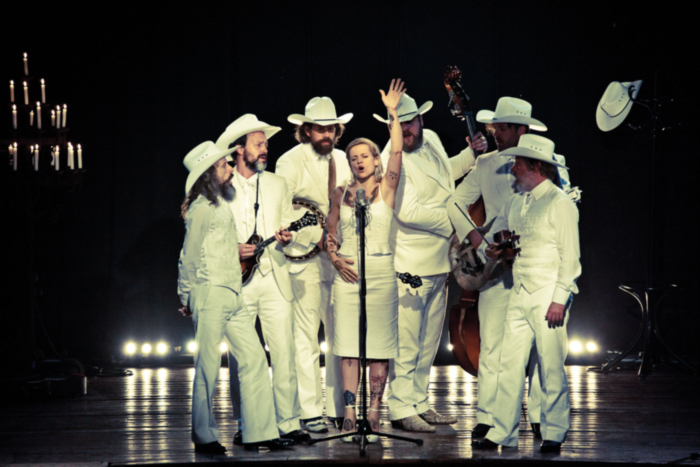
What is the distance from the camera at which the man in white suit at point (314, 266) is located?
15.8 feet

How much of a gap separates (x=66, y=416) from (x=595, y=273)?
498 centimetres

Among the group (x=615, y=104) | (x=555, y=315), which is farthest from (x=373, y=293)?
(x=615, y=104)

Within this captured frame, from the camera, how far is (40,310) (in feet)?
23.5

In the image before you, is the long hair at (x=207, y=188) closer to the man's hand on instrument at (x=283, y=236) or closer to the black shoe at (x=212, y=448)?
the man's hand on instrument at (x=283, y=236)

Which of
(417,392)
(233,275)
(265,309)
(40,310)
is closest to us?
(233,275)

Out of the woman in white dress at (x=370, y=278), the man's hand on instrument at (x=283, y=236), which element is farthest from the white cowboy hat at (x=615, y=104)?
the man's hand on instrument at (x=283, y=236)

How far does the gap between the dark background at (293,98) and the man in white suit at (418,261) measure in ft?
8.01

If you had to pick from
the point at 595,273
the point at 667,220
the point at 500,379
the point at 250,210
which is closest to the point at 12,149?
the point at 250,210

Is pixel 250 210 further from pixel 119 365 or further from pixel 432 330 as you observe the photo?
pixel 119 365

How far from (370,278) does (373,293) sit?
89mm

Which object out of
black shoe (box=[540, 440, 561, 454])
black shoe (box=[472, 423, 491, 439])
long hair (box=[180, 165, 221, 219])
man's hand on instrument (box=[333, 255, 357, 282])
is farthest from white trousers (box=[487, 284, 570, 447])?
long hair (box=[180, 165, 221, 219])

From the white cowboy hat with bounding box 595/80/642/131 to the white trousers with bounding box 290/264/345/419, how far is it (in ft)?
11.1

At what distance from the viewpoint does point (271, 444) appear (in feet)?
14.0

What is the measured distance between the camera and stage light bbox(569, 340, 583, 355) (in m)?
7.50
